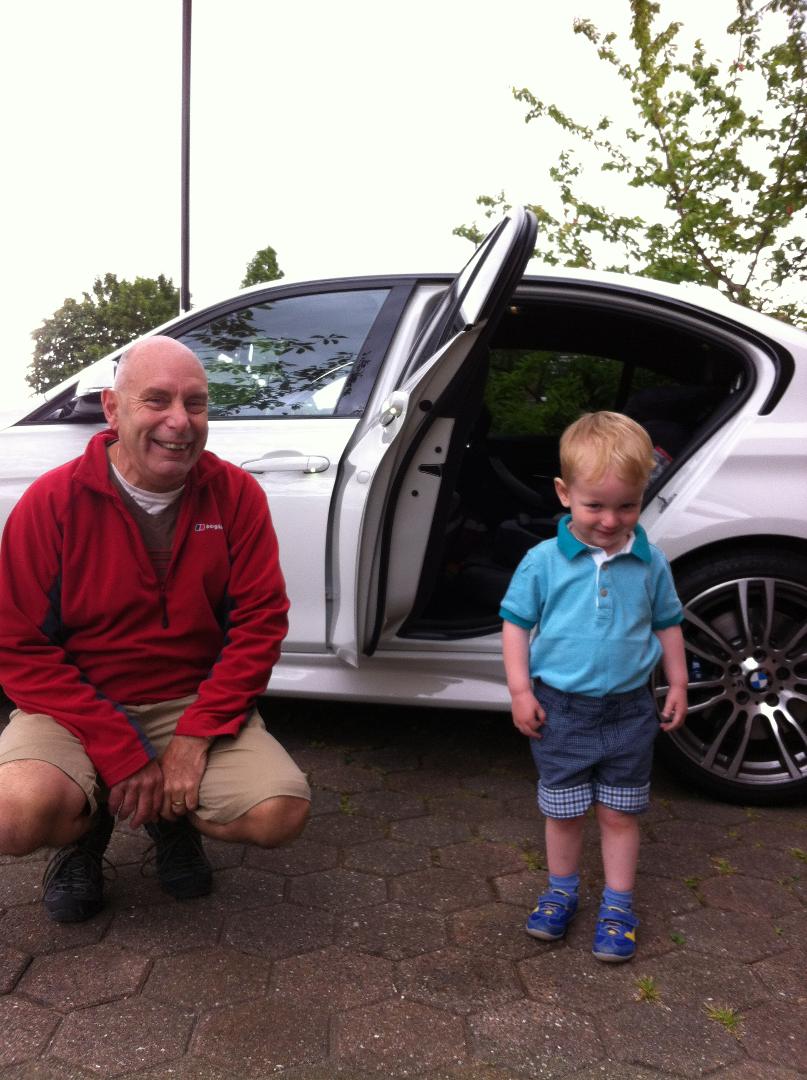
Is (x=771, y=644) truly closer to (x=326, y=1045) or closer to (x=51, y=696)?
(x=326, y=1045)

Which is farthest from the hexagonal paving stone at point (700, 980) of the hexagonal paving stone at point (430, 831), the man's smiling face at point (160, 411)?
the man's smiling face at point (160, 411)

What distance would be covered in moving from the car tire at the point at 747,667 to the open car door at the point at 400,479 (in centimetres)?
85

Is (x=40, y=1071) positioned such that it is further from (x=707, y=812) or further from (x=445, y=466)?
(x=707, y=812)

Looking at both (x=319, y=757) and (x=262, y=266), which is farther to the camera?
→ (x=262, y=266)

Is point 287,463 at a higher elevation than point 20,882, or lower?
higher

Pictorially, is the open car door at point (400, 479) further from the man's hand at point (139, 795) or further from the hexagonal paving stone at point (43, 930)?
the hexagonal paving stone at point (43, 930)

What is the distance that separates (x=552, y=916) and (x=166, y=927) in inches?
36.9

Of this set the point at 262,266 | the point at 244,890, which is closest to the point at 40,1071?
the point at 244,890

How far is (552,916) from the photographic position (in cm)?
238

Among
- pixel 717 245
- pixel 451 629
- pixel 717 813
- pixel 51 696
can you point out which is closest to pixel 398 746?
pixel 451 629

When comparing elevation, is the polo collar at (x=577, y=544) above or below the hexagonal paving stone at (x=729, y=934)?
above

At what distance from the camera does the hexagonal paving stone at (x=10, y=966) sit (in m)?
2.17

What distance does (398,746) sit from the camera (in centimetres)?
374

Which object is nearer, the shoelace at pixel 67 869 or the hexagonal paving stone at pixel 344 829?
the shoelace at pixel 67 869
